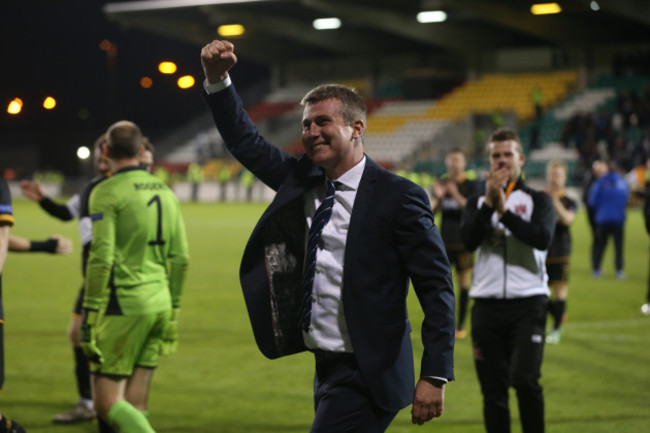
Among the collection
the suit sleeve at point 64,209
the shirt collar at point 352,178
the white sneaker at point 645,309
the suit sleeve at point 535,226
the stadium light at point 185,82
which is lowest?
the white sneaker at point 645,309

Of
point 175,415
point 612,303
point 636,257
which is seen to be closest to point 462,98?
point 636,257

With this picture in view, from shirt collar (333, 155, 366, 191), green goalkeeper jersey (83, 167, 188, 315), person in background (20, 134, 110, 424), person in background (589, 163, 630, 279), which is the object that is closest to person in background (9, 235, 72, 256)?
green goalkeeper jersey (83, 167, 188, 315)

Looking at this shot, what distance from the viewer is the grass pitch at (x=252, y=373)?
23.0 feet

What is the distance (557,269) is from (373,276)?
720 centimetres

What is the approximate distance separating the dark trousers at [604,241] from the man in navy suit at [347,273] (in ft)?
44.1

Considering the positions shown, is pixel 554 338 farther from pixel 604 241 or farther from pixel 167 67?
pixel 604 241

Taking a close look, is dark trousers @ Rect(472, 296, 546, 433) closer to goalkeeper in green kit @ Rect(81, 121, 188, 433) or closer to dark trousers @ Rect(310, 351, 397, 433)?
goalkeeper in green kit @ Rect(81, 121, 188, 433)

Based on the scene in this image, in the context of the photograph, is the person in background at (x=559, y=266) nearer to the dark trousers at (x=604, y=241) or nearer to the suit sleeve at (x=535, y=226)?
the suit sleeve at (x=535, y=226)

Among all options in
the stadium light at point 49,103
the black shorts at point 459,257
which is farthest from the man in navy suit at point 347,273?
the black shorts at point 459,257

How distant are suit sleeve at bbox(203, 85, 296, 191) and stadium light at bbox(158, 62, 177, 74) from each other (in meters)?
1.56

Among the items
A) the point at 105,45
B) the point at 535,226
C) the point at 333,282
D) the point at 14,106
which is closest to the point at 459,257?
the point at 535,226

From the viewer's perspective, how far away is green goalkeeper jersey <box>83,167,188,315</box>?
499cm

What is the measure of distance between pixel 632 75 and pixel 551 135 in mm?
5029

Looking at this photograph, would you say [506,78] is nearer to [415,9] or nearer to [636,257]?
[415,9]
